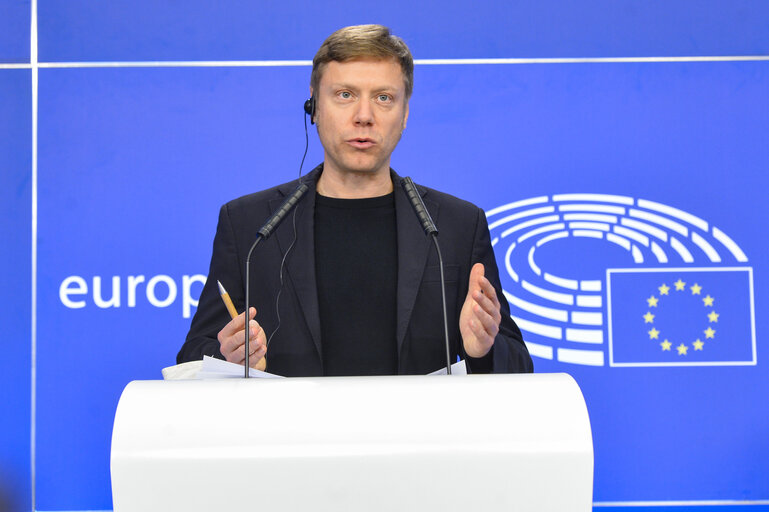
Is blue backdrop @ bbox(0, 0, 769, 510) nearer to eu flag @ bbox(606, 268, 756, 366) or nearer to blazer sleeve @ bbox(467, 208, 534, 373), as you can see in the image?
eu flag @ bbox(606, 268, 756, 366)

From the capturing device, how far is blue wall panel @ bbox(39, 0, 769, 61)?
297 cm

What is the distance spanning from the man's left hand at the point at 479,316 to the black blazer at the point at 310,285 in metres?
0.25

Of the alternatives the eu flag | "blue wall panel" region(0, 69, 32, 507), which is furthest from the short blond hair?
"blue wall panel" region(0, 69, 32, 507)

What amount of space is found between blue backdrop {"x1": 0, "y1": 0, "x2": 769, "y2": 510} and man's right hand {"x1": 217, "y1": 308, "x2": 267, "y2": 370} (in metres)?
1.52

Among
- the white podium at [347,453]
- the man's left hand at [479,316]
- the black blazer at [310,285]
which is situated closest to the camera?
the white podium at [347,453]

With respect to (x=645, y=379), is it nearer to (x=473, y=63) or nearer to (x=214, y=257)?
(x=473, y=63)

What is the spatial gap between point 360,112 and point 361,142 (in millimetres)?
67

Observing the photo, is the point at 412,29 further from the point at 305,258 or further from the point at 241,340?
the point at 241,340

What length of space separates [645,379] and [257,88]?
1.71m

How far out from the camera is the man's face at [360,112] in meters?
1.87

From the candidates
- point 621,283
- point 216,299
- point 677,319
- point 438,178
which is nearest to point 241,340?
point 216,299

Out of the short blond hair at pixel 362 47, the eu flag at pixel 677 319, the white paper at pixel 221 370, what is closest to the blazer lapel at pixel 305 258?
the short blond hair at pixel 362 47

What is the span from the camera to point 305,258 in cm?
188

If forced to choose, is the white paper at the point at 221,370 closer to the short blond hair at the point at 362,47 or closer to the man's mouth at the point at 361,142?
the man's mouth at the point at 361,142
